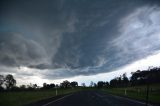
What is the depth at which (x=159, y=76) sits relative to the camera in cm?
1213

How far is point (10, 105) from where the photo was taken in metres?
23.4

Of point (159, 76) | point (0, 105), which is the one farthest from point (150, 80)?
point (0, 105)

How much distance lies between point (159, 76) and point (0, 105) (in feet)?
48.8

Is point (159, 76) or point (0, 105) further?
point (0, 105)

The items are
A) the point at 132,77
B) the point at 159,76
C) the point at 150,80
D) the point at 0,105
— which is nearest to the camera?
the point at 150,80

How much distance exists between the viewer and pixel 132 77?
185 meters

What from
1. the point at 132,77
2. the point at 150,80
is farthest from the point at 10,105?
the point at 132,77

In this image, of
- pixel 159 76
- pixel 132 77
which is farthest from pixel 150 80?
pixel 132 77

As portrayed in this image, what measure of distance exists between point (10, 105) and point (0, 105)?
3.03 feet

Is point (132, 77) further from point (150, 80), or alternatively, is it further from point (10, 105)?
point (150, 80)

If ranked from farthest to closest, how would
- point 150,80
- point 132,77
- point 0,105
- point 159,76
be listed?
point 132,77 → point 0,105 → point 159,76 → point 150,80

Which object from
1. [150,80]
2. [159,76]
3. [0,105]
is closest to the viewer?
[150,80]

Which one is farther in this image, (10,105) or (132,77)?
(132,77)

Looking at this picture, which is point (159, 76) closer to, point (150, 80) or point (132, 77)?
point (150, 80)
